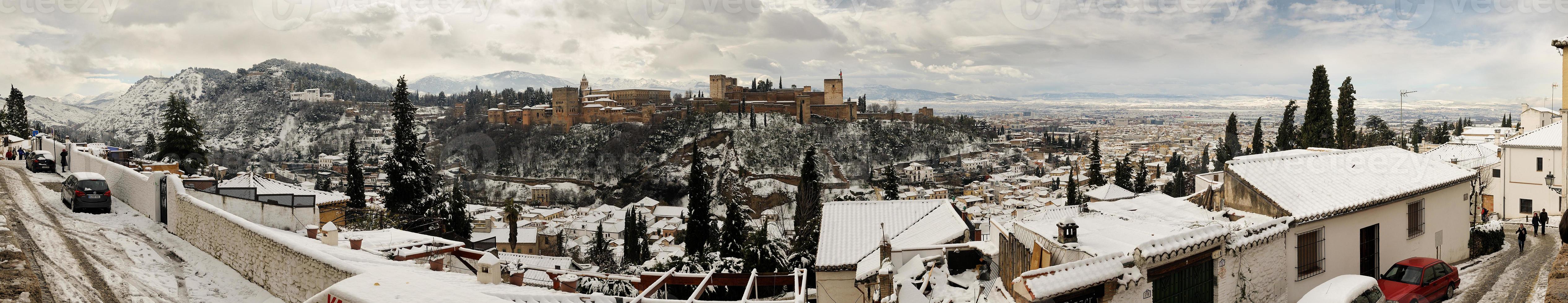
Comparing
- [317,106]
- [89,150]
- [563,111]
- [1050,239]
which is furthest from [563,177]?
[1050,239]

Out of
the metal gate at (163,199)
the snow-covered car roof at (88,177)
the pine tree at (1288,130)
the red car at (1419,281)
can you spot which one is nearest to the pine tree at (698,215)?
the metal gate at (163,199)

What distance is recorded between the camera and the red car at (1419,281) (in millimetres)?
7152

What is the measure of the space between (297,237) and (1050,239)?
8316mm

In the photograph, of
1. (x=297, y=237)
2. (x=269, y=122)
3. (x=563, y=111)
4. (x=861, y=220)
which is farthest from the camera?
(x=269, y=122)

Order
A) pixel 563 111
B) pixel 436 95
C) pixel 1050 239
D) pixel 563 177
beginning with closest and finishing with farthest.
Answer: pixel 1050 239, pixel 563 177, pixel 563 111, pixel 436 95

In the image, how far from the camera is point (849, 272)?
28.7ft

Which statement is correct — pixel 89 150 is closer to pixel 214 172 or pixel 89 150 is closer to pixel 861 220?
pixel 214 172

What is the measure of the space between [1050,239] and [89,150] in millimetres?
23081

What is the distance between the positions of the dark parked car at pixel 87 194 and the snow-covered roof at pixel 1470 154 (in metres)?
24.3

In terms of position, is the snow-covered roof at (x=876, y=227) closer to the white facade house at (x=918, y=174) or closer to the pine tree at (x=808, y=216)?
the pine tree at (x=808, y=216)

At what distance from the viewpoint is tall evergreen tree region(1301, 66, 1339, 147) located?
21.2 m

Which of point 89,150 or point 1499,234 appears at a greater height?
point 89,150

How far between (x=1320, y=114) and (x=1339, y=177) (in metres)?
16.6

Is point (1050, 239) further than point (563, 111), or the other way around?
point (563, 111)
